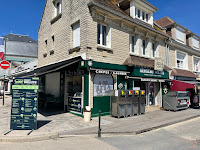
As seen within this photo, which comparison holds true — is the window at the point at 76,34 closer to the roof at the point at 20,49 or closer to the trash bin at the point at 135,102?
the trash bin at the point at 135,102

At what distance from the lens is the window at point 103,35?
9930mm

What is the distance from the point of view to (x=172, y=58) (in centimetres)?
1539

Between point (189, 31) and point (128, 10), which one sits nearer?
point (128, 10)

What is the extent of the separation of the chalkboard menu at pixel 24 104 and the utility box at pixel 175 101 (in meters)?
9.53

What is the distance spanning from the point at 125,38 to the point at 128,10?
9.10 ft

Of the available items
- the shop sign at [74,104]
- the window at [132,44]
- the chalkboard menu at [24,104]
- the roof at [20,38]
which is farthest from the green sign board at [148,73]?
the roof at [20,38]

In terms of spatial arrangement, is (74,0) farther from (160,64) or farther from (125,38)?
(160,64)

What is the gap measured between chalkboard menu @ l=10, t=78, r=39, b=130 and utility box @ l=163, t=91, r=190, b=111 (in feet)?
31.3

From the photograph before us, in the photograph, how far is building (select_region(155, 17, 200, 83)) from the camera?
15.3 meters

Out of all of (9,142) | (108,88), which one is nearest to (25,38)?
(108,88)

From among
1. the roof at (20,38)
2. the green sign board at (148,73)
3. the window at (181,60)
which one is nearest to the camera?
the green sign board at (148,73)

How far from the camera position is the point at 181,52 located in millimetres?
16688

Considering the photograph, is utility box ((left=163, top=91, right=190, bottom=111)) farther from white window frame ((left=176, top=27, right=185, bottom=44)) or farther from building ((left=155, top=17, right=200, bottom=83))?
white window frame ((left=176, top=27, right=185, bottom=44))

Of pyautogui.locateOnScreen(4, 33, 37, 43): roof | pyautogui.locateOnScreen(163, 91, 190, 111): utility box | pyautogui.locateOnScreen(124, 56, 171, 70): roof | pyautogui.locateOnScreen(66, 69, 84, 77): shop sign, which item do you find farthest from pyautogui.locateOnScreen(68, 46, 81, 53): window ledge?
pyautogui.locateOnScreen(4, 33, 37, 43): roof
